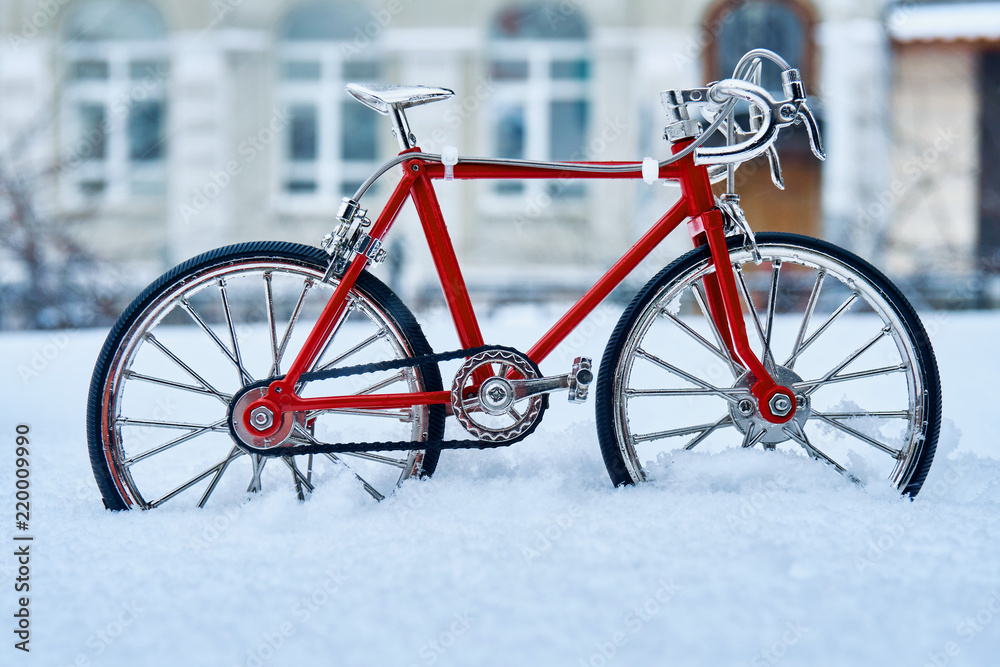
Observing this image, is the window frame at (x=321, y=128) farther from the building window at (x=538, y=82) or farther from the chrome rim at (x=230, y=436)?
the chrome rim at (x=230, y=436)

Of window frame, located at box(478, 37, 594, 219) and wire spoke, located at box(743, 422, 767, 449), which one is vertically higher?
window frame, located at box(478, 37, 594, 219)

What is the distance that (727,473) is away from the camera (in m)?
1.82

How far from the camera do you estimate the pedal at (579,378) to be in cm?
180

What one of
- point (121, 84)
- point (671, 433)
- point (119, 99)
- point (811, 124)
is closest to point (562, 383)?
point (671, 433)

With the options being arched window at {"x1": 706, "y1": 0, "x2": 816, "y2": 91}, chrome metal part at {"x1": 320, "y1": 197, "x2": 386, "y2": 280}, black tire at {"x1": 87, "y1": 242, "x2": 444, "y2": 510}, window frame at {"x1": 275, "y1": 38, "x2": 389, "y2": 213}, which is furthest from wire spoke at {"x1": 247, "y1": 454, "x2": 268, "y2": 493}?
arched window at {"x1": 706, "y1": 0, "x2": 816, "y2": 91}

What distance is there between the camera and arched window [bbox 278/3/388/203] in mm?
9461

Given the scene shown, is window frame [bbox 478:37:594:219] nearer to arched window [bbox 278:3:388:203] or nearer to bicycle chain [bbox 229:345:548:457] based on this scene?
arched window [bbox 278:3:388:203]

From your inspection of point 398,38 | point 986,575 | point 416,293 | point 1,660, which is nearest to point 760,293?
point 416,293

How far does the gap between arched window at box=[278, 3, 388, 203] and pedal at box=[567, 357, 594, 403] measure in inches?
314

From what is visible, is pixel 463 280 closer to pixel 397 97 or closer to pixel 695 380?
pixel 397 97

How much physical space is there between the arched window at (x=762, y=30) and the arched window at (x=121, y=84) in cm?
585

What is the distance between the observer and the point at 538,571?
145 centimetres

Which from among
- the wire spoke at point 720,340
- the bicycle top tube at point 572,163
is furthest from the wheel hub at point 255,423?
the wire spoke at point 720,340

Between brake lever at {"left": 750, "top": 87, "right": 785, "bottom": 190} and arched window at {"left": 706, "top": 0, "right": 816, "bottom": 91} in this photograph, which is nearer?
brake lever at {"left": 750, "top": 87, "right": 785, "bottom": 190}
